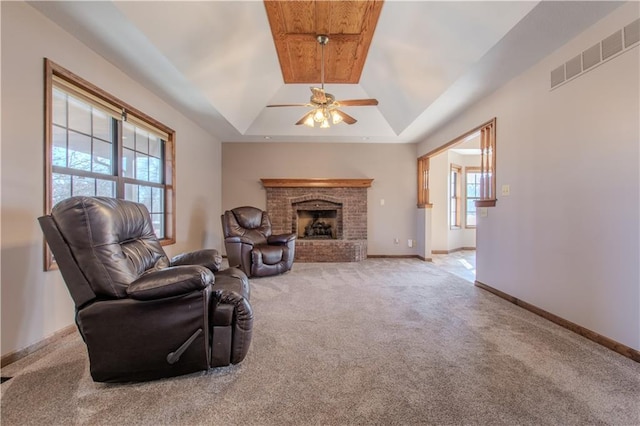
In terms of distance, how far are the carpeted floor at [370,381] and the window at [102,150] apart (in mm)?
1187

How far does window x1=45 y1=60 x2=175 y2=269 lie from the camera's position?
2291 millimetres

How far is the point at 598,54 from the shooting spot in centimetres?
216

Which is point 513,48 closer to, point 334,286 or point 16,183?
point 334,286

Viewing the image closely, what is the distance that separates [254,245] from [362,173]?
2.97 metres

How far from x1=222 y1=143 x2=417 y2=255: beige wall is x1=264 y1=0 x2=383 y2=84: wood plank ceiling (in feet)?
6.65

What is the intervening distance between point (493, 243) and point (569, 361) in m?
1.76

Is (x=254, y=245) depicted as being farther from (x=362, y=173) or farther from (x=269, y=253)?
(x=362, y=173)

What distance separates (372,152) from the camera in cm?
606

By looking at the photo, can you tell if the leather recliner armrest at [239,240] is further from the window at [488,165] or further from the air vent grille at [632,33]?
the air vent grille at [632,33]

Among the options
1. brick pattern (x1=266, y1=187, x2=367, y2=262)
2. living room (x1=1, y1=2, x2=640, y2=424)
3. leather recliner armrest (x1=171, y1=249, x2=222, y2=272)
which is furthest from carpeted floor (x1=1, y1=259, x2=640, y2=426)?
brick pattern (x1=266, y1=187, x2=367, y2=262)

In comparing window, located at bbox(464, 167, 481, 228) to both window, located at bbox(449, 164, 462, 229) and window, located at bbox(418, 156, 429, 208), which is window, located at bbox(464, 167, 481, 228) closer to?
window, located at bbox(449, 164, 462, 229)

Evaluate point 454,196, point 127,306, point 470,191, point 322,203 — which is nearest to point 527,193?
point 127,306

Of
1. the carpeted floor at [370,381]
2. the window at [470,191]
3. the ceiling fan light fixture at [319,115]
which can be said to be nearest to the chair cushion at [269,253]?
the carpeted floor at [370,381]

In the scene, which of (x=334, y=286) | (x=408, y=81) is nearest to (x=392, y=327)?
(x=334, y=286)
